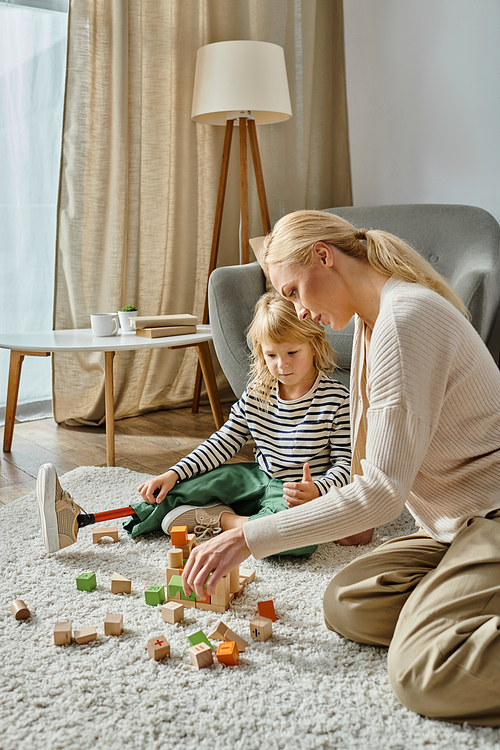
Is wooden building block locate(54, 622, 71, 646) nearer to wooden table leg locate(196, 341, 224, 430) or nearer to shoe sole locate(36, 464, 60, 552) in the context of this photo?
shoe sole locate(36, 464, 60, 552)

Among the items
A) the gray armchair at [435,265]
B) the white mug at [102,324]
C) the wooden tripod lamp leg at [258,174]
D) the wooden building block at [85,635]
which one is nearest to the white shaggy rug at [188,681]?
the wooden building block at [85,635]

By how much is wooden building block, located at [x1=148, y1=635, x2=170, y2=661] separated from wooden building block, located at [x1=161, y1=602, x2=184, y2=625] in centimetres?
10

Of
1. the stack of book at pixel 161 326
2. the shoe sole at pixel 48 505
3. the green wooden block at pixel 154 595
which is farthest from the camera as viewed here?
the stack of book at pixel 161 326

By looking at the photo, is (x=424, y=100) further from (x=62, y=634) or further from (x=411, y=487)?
(x=62, y=634)

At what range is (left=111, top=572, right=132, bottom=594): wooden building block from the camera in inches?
53.6

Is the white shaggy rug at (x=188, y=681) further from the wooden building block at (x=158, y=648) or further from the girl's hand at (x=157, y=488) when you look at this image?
the girl's hand at (x=157, y=488)

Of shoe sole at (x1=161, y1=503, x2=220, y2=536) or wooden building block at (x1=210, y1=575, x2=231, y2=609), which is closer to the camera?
wooden building block at (x1=210, y1=575, x2=231, y2=609)

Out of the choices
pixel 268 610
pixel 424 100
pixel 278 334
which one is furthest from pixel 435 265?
pixel 268 610

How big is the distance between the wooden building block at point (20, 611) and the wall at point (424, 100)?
231 cm

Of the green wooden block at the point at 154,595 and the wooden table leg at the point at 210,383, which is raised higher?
the wooden table leg at the point at 210,383

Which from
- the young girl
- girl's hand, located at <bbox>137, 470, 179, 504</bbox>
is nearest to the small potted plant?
the young girl

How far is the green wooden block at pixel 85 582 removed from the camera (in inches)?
53.8

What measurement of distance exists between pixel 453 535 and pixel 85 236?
2.02m

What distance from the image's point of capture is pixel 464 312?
1.22m
